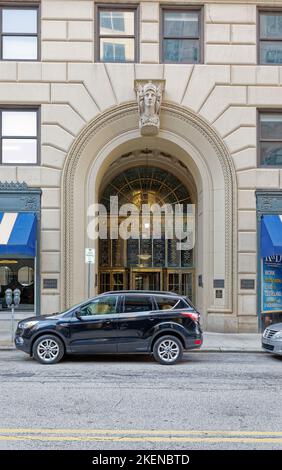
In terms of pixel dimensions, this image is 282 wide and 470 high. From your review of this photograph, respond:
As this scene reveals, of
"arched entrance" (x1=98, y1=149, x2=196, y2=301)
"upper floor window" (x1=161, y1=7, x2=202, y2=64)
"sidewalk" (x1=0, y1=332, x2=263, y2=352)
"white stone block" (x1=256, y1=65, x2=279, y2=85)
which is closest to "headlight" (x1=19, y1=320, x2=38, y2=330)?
"sidewalk" (x1=0, y1=332, x2=263, y2=352)

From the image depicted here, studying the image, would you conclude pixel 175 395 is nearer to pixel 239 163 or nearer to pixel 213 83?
pixel 239 163

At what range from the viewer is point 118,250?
21.5m

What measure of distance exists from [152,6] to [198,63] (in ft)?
8.29

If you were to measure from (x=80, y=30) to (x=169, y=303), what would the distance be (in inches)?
405

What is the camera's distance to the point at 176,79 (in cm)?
1593

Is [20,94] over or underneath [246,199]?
over

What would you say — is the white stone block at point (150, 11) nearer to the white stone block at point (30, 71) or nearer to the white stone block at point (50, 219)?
the white stone block at point (30, 71)

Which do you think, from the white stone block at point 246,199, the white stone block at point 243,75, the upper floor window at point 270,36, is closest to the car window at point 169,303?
the white stone block at point 246,199

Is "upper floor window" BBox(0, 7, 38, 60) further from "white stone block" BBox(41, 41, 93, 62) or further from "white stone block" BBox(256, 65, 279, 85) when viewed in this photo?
"white stone block" BBox(256, 65, 279, 85)

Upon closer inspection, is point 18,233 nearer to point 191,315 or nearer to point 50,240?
point 50,240

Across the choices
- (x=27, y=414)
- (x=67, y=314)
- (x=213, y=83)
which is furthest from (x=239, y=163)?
(x=27, y=414)

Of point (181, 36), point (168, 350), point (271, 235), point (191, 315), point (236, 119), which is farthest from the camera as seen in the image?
point (181, 36)

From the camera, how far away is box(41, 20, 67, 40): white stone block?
Answer: 52.0ft

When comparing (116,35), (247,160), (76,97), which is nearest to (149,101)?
(76,97)
